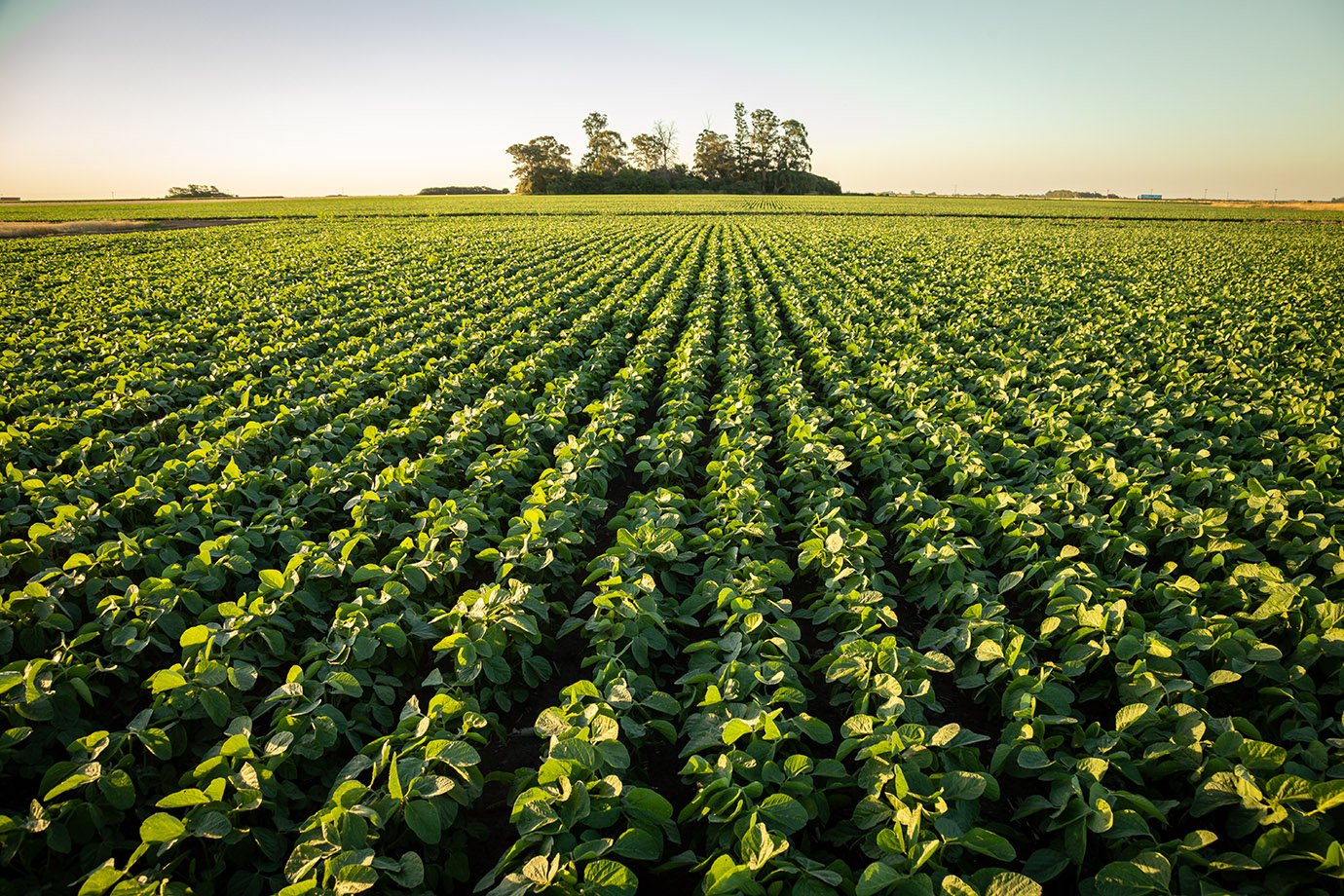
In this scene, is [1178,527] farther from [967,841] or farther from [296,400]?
[296,400]

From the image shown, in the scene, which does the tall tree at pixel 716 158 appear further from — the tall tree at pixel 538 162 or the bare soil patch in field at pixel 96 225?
the bare soil patch in field at pixel 96 225

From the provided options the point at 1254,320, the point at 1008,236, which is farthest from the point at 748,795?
the point at 1008,236

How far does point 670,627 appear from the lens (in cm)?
410

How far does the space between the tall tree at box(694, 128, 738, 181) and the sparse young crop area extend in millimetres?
111706

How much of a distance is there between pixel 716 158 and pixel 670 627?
12062 cm

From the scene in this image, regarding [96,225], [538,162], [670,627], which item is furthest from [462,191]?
[670,627]

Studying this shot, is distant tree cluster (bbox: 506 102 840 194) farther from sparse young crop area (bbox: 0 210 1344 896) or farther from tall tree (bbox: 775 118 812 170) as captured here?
sparse young crop area (bbox: 0 210 1344 896)

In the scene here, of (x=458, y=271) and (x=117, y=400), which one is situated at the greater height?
(x=458, y=271)

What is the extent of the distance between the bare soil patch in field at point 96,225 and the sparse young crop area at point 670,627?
42.9m

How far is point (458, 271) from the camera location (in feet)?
62.4

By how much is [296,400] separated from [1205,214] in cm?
8651

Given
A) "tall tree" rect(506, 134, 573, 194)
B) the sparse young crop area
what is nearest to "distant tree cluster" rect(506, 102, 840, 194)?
"tall tree" rect(506, 134, 573, 194)

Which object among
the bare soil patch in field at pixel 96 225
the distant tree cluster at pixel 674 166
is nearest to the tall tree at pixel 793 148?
the distant tree cluster at pixel 674 166

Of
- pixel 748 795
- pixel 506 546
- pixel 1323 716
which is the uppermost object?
pixel 506 546
